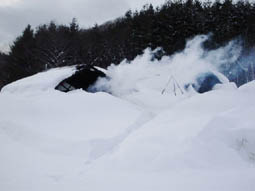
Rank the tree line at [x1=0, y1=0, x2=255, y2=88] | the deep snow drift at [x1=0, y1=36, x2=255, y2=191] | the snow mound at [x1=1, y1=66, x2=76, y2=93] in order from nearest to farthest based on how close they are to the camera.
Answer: the deep snow drift at [x1=0, y1=36, x2=255, y2=191], the snow mound at [x1=1, y1=66, x2=76, y2=93], the tree line at [x1=0, y1=0, x2=255, y2=88]

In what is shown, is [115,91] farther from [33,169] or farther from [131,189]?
[131,189]

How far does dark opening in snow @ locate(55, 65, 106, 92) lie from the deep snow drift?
2850 millimetres

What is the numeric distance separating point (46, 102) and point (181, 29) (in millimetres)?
15529

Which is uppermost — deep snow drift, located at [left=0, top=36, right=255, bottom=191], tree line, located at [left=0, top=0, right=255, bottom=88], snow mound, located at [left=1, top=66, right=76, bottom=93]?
tree line, located at [left=0, top=0, right=255, bottom=88]

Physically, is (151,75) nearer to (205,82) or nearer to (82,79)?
(205,82)

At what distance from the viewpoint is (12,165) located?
2311 millimetres

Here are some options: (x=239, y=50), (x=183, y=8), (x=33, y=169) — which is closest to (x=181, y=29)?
(x=183, y=8)

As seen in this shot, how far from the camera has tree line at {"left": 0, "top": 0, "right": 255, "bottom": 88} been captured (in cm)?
1638

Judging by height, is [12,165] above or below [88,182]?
above

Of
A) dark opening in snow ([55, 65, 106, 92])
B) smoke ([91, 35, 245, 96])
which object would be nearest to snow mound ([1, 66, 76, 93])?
dark opening in snow ([55, 65, 106, 92])

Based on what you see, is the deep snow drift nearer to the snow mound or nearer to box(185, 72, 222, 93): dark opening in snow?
the snow mound

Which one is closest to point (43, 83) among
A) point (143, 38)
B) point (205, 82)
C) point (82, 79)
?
point (82, 79)

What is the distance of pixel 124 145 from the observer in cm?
264

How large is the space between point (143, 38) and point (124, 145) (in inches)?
642
